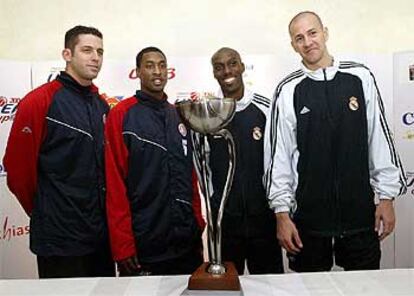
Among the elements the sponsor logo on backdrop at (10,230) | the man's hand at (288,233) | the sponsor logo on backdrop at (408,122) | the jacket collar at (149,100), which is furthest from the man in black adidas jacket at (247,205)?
the sponsor logo on backdrop at (10,230)

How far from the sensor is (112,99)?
2494 millimetres

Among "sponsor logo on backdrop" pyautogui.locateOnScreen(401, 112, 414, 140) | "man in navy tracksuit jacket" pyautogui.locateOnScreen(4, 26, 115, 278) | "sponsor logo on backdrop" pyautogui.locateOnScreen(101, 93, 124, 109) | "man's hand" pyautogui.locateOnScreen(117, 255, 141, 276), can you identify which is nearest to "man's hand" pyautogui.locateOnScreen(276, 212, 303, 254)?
"man's hand" pyautogui.locateOnScreen(117, 255, 141, 276)

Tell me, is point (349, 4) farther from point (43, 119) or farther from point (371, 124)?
point (43, 119)

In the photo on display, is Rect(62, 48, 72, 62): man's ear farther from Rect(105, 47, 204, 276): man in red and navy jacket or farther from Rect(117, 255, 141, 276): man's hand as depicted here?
Rect(117, 255, 141, 276): man's hand

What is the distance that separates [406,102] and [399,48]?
0.37 metres

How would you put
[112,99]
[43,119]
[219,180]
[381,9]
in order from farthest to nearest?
[381,9] → [112,99] → [219,180] → [43,119]

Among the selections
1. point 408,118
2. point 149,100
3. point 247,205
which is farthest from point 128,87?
point 408,118

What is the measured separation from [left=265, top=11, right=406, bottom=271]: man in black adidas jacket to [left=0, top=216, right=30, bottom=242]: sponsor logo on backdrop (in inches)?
49.0

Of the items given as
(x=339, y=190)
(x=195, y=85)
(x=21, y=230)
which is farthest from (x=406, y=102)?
(x=21, y=230)

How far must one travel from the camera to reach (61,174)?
6.70 ft

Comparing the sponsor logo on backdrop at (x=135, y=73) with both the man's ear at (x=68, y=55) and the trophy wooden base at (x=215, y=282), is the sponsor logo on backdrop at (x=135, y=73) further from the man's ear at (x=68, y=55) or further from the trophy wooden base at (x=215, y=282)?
the trophy wooden base at (x=215, y=282)

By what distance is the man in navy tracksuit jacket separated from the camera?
2.02 metres

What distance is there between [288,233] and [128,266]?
66 centimetres

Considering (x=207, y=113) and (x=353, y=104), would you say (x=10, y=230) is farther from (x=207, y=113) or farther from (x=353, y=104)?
(x=353, y=104)
